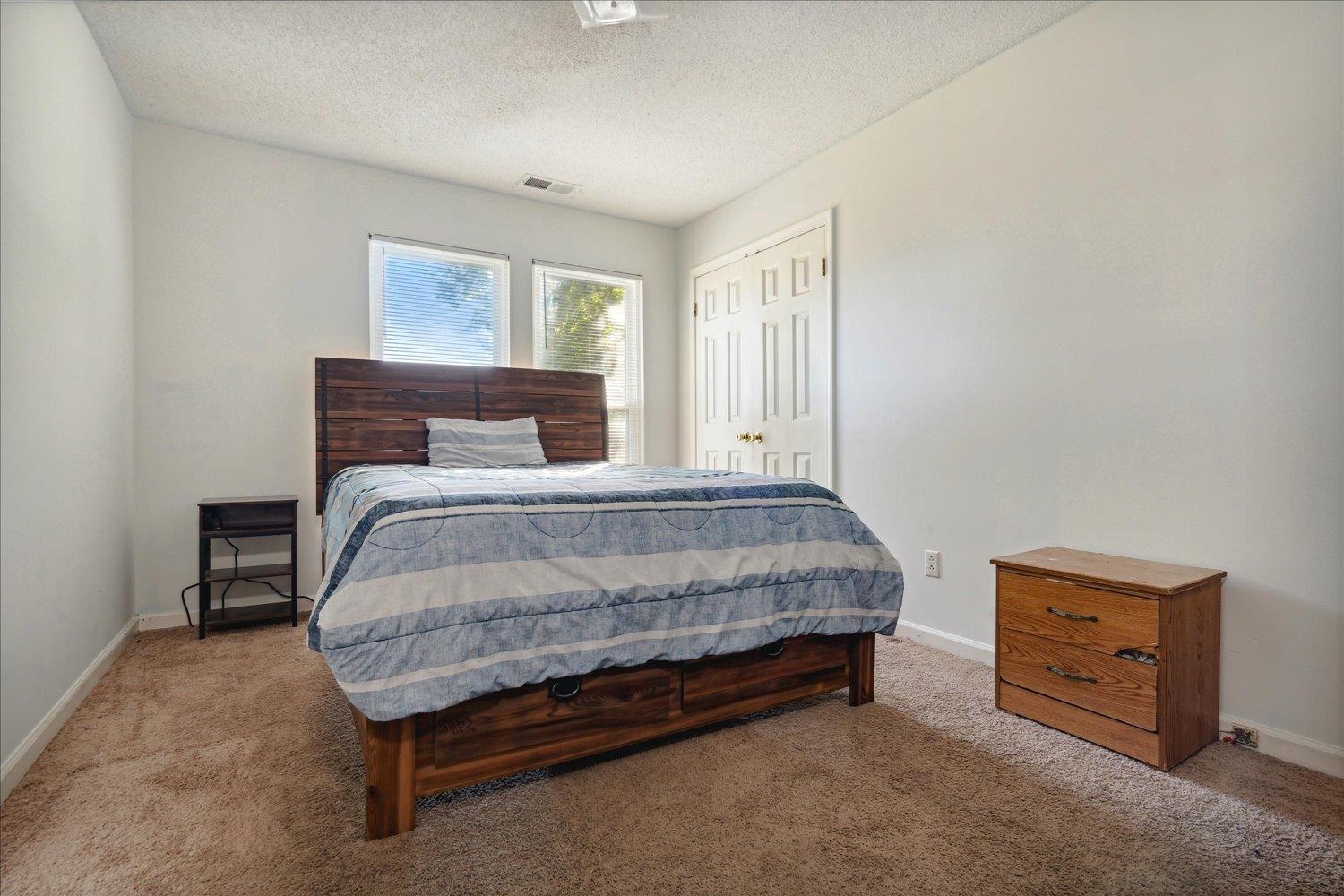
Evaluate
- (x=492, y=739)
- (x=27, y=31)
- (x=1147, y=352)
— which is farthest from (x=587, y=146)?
(x=492, y=739)

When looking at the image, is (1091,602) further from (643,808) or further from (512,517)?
(512,517)

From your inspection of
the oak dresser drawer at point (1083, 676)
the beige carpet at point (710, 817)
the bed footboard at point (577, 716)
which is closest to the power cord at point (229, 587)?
the beige carpet at point (710, 817)

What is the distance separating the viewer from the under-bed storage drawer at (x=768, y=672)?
1.87m

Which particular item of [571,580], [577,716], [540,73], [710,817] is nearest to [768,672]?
[710,817]

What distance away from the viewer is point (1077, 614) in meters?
1.96

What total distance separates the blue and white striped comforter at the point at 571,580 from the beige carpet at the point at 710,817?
1.08 feet

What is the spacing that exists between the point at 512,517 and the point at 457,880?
2.54 feet

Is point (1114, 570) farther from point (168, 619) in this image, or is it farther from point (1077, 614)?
point (168, 619)

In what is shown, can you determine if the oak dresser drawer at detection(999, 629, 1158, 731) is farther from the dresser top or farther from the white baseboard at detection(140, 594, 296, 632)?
the white baseboard at detection(140, 594, 296, 632)

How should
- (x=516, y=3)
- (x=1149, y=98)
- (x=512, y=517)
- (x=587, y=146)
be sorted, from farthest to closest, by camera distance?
(x=587, y=146)
(x=516, y=3)
(x=1149, y=98)
(x=512, y=517)

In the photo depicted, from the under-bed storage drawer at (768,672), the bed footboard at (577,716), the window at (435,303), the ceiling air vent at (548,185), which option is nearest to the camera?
the bed footboard at (577,716)

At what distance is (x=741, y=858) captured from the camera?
138 cm

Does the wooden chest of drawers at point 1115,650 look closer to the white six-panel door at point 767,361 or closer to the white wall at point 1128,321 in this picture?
the white wall at point 1128,321

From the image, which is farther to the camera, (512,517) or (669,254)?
(669,254)
